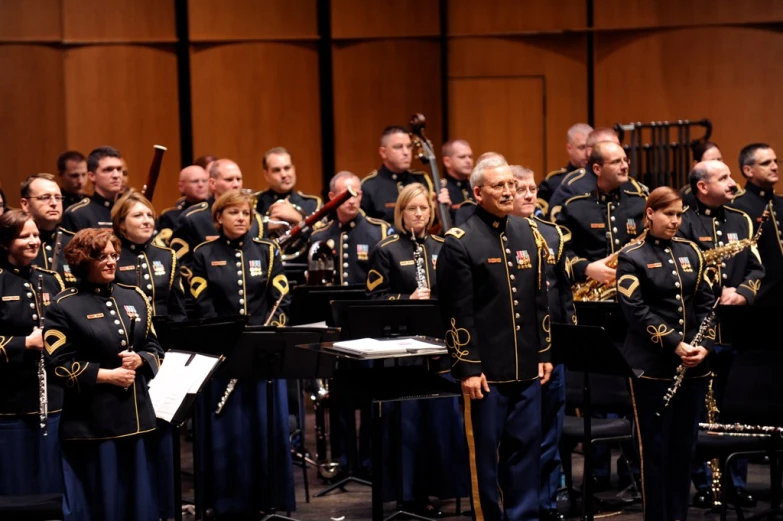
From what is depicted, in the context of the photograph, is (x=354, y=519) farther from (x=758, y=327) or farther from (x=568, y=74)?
(x=568, y=74)

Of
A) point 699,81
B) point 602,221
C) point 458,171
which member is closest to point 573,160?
point 458,171

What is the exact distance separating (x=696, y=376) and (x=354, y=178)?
10.4 ft

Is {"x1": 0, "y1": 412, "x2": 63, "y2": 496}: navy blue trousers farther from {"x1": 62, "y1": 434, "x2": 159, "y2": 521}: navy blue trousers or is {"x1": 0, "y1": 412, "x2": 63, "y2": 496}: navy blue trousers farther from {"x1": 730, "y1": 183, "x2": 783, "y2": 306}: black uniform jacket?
{"x1": 730, "y1": 183, "x2": 783, "y2": 306}: black uniform jacket

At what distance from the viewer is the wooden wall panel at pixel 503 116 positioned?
9797mm

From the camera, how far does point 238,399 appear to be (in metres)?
5.71

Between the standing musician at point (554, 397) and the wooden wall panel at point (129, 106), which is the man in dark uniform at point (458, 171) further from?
the wooden wall panel at point (129, 106)

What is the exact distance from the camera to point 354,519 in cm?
576

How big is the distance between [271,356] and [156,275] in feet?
3.16

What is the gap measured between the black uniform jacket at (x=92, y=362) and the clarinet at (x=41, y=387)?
14.7 inches

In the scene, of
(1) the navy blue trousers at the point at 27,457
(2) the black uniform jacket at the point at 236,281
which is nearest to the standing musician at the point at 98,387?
(1) the navy blue trousers at the point at 27,457

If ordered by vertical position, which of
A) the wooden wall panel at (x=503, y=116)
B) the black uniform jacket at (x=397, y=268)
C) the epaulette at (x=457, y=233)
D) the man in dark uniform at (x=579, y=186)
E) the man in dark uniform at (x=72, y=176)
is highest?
the wooden wall panel at (x=503, y=116)

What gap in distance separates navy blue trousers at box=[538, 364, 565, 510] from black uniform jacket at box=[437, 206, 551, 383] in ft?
2.83

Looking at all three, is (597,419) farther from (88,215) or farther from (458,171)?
(88,215)

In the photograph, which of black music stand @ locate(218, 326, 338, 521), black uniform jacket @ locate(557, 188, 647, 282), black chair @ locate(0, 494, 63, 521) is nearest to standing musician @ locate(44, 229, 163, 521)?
black chair @ locate(0, 494, 63, 521)
